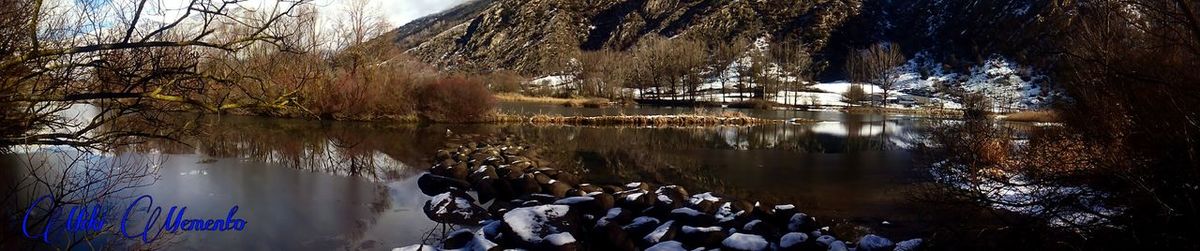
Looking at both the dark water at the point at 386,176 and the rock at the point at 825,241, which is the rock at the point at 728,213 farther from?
the rock at the point at 825,241

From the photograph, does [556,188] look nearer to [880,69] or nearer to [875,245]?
[875,245]

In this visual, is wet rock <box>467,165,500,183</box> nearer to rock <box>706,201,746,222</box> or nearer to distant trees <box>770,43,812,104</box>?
rock <box>706,201,746,222</box>

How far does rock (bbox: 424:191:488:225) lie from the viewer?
29.2 feet

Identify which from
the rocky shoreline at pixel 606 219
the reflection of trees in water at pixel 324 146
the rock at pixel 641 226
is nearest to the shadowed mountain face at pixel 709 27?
the reflection of trees in water at pixel 324 146

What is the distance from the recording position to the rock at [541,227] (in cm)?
720

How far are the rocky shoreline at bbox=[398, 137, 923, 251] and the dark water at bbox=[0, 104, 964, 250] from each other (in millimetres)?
720

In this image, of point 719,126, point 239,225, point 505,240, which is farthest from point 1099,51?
point 719,126

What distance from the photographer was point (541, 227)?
7711 millimetres

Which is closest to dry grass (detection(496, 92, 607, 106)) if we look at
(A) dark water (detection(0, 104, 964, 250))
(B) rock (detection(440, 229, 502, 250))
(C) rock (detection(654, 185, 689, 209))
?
(A) dark water (detection(0, 104, 964, 250))

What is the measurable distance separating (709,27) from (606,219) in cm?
12626

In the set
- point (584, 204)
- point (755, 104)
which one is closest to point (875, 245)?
point (584, 204)

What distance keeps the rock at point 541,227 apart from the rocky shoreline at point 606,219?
0.01 m

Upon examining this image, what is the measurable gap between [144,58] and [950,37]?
113546mm

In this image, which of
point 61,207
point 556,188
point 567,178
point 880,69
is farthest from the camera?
point 880,69
